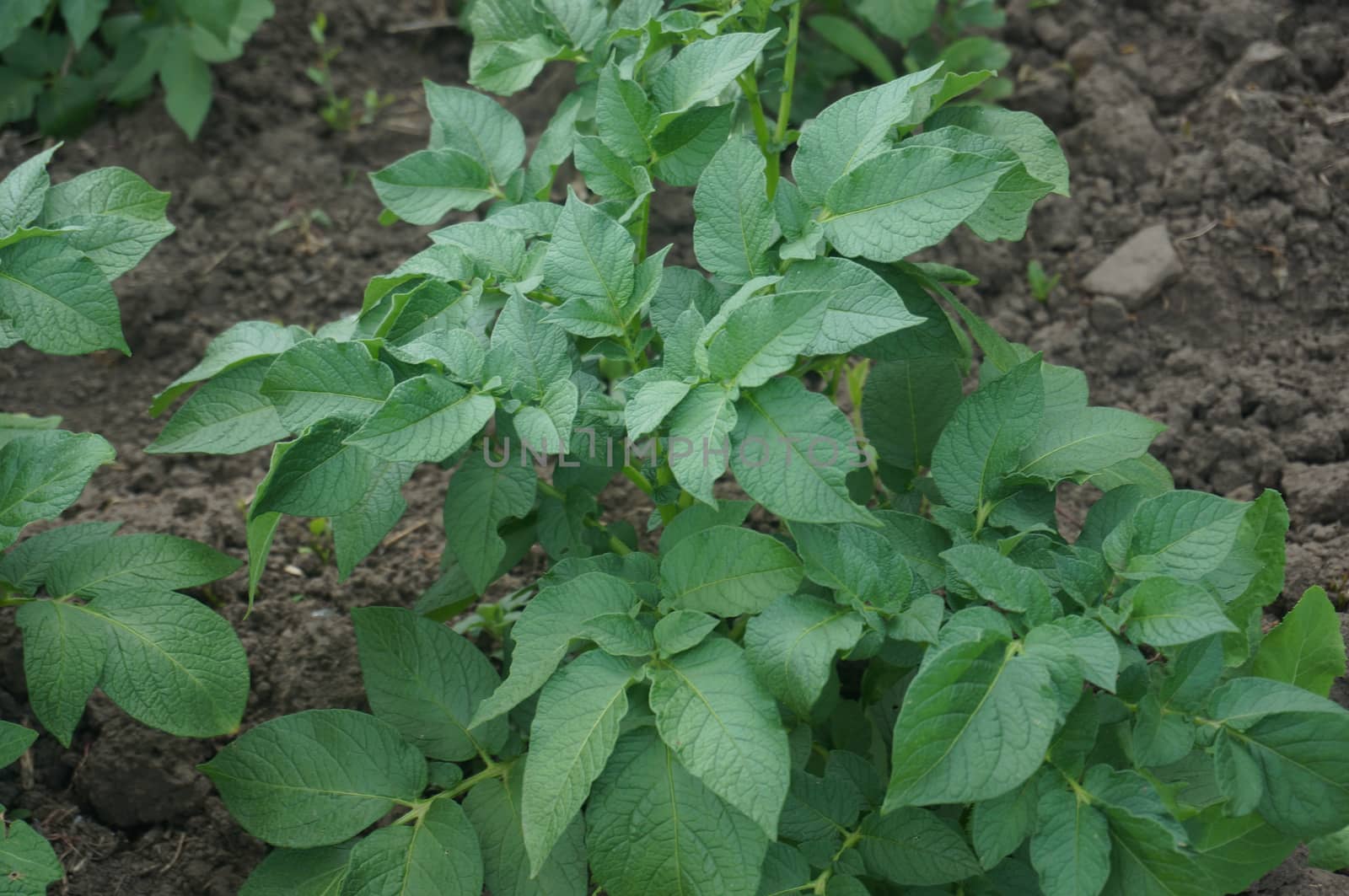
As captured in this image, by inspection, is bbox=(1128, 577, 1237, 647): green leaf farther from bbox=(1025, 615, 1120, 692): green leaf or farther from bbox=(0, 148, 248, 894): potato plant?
bbox=(0, 148, 248, 894): potato plant

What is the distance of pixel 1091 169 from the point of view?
2762 millimetres

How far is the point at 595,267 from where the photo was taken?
1500mm

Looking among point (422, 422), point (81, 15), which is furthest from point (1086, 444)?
point (81, 15)

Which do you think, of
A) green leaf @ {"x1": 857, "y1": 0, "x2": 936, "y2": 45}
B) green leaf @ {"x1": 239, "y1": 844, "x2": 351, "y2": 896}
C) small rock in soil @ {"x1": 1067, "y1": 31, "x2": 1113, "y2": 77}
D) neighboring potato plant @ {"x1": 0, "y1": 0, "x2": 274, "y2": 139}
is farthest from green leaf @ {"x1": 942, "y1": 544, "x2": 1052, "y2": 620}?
neighboring potato plant @ {"x1": 0, "y1": 0, "x2": 274, "y2": 139}

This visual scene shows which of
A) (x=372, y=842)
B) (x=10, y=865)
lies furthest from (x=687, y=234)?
(x=10, y=865)

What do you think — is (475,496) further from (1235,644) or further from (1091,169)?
(1091,169)

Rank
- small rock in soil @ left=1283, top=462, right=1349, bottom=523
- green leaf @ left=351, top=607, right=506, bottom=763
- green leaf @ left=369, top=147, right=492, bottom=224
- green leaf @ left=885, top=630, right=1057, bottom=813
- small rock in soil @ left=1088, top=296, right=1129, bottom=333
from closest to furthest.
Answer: green leaf @ left=885, top=630, right=1057, bottom=813, green leaf @ left=351, top=607, right=506, bottom=763, green leaf @ left=369, top=147, right=492, bottom=224, small rock in soil @ left=1283, top=462, right=1349, bottom=523, small rock in soil @ left=1088, top=296, right=1129, bottom=333

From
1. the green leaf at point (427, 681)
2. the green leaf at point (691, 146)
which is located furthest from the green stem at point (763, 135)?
the green leaf at point (427, 681)

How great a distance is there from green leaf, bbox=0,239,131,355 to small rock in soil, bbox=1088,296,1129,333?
1.83 meters

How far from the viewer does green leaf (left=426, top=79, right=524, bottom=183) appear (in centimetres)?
185

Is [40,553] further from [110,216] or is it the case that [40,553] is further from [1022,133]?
[1022,133]

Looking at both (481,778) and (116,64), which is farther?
(116,64)

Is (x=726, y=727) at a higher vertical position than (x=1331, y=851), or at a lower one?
higher

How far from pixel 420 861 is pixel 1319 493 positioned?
154 centimetres
